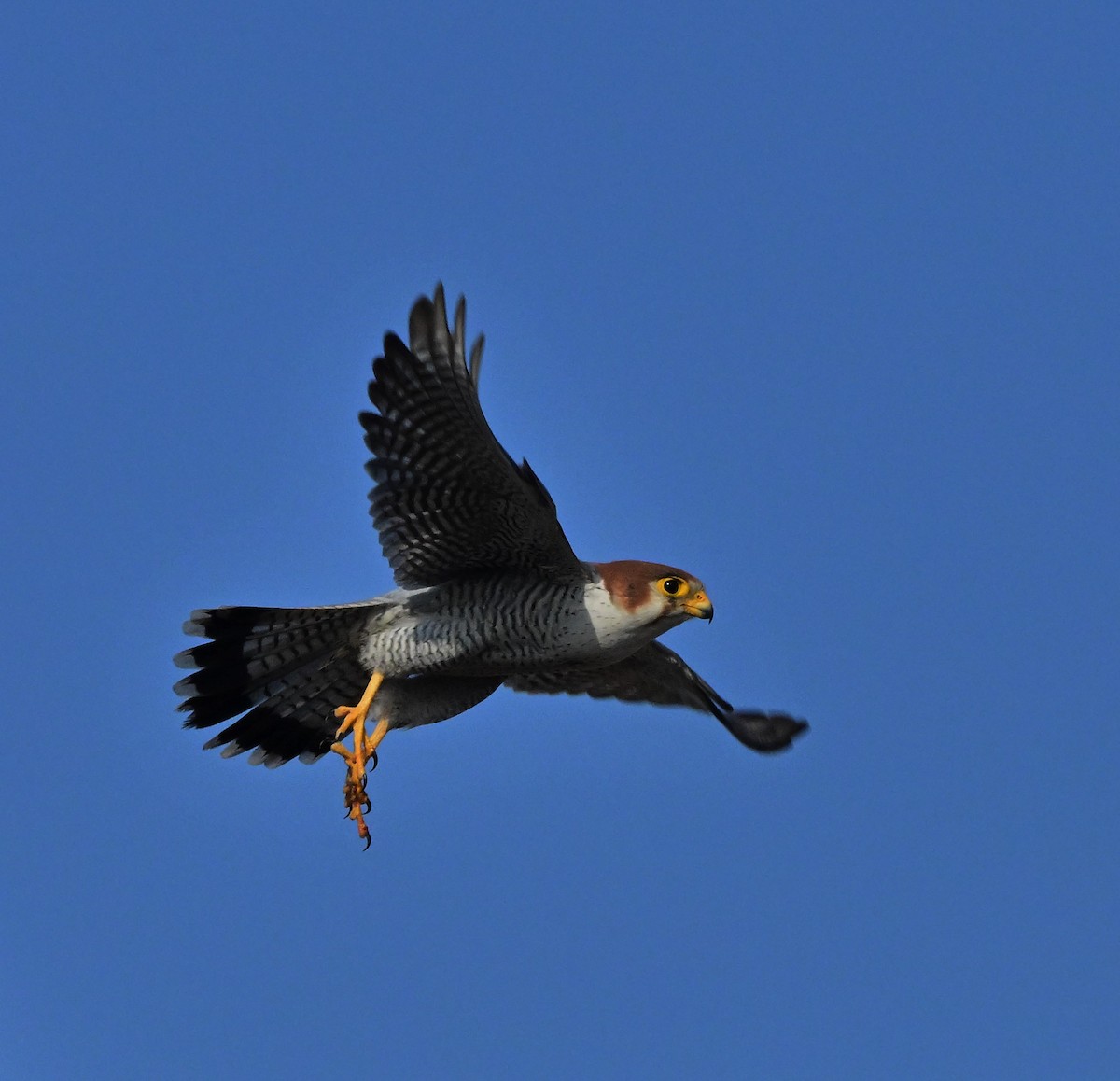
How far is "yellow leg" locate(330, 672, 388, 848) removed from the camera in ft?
34.6

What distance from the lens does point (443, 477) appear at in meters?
10.0

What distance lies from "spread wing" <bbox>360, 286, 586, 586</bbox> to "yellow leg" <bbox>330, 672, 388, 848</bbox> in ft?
2.67

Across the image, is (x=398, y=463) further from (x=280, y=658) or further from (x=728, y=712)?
(x=728, y=712)

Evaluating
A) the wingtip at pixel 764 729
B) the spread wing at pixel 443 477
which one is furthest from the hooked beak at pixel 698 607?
the wingtip at pixel 764 729

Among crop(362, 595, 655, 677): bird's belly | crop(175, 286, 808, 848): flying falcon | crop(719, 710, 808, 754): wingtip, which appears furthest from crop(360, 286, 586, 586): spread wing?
crop(719, 710, 808, 754): wingtip

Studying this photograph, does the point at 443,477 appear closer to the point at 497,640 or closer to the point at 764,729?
the point at 497,640

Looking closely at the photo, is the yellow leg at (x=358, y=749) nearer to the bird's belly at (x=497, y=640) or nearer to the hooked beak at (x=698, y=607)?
the bird's belly at (x=497, y=640)

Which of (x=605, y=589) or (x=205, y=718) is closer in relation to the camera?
(x=605, y=589)

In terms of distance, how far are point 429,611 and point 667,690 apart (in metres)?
2.38

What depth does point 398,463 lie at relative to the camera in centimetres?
999

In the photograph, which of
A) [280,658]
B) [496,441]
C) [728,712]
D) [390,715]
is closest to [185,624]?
[280,658]

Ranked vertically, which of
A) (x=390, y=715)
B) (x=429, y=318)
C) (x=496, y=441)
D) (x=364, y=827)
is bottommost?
(x=364, y=827)

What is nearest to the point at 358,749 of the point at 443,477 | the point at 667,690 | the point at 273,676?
the point at 273,676

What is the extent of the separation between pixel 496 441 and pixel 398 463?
72cm
